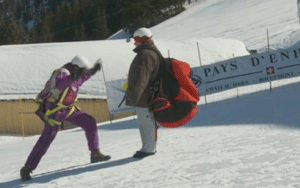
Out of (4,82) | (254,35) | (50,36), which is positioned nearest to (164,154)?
(4,82)

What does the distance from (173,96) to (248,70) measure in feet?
27.7

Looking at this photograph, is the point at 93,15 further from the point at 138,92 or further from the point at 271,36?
the point at 138,92

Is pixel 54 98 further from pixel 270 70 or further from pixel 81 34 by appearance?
pixel 81 34

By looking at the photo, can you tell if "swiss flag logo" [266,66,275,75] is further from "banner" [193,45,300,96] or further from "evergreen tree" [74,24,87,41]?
"evergreen tree" [74,24,87,41]

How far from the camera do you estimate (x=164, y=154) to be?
570 centimetres

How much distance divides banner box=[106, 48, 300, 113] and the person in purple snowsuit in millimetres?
8377

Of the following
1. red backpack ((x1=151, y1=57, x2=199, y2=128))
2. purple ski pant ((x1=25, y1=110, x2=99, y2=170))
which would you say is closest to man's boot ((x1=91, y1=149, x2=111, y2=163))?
purple ski pant ((x1=25, y1=110, x2=99, y2=170))

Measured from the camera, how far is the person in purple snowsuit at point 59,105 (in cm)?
517

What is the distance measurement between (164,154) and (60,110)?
1402 mm

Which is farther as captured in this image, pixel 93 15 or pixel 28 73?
pixel 93 15

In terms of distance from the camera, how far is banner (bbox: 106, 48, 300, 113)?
42.1 feet

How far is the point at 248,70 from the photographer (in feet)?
43.0

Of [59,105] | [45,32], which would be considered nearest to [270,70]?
[59,105]

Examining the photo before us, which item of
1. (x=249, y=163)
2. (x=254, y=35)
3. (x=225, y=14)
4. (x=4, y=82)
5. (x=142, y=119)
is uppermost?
(x=225, y=14)
